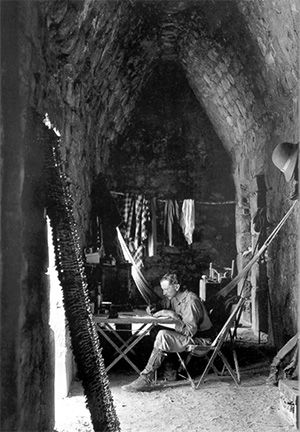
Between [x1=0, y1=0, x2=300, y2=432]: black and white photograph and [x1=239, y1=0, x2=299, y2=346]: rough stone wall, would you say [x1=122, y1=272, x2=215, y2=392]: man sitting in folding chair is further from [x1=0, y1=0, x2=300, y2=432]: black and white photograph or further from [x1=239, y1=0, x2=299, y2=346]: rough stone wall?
[x1=239, y1=0, x2=299, y2=346]: rough stone wall

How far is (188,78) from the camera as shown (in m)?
8.84

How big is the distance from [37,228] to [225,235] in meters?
6.75

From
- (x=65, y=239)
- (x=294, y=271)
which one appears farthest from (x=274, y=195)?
(x=65, y=239)

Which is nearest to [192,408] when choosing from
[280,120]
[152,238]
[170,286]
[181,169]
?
[170,286]

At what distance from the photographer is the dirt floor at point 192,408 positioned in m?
4.44

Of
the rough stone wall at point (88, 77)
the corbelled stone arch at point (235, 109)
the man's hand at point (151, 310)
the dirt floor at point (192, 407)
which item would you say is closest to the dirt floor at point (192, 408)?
the dirt floor at point (192, 407)

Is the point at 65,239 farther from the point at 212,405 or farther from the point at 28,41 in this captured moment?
the point at 212,405

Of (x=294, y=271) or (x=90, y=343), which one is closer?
(x=90, y=343)

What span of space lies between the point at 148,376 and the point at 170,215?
3586mm

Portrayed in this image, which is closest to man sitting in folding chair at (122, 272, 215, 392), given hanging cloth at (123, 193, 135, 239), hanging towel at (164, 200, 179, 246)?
hanging cloth at (123, 193, 135, 239)

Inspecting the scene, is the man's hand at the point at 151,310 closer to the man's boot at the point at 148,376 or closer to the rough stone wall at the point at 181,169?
the man's boot at the point at 148,376

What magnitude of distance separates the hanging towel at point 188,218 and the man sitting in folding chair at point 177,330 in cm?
259

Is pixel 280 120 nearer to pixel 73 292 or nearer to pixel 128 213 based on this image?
pixel 128 213

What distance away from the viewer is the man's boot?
557 centimetres
